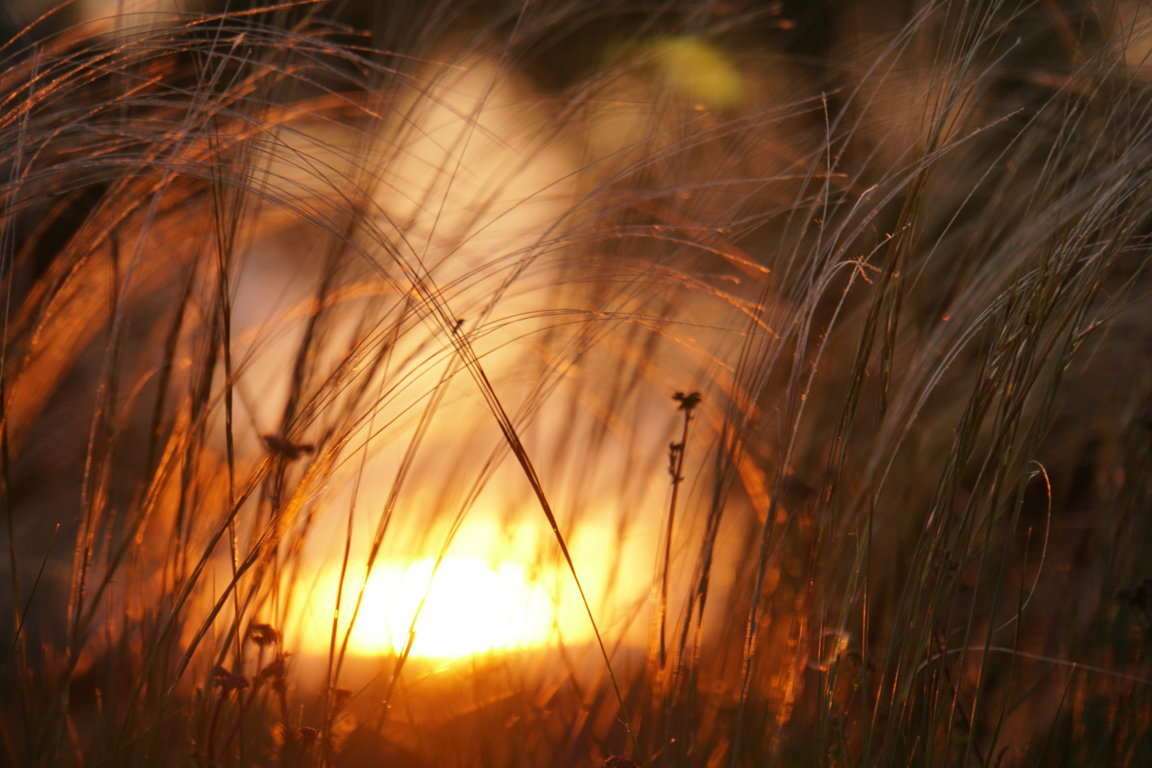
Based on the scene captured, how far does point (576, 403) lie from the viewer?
198cm

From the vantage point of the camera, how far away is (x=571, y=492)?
6.17ft

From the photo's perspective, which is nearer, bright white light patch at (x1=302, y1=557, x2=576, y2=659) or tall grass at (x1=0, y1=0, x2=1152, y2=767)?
tall grass at (x1=0, y1=0, x2=1152, y2=767)

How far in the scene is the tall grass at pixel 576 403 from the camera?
1119 millimetres

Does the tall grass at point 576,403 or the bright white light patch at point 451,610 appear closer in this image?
the tall grass at point 576,403

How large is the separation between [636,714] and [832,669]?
0.67 metres

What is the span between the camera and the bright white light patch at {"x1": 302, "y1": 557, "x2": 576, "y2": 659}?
154 cm

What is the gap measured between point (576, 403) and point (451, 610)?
0.50m

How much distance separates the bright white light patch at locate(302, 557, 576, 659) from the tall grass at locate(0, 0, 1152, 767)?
0.6 inches

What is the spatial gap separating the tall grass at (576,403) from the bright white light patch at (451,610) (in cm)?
2

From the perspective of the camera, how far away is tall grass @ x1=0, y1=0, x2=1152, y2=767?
1.12 metres

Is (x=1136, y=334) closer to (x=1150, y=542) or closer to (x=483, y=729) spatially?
(x=1150, y=542)


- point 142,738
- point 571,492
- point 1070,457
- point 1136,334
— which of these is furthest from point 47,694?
point 1070,457

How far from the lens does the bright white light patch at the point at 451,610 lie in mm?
1544

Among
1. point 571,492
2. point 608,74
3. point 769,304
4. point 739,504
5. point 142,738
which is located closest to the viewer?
point 142,738
